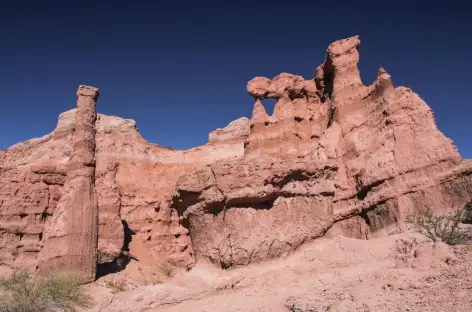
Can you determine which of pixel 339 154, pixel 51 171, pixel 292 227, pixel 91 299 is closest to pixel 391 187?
pixel 339 154

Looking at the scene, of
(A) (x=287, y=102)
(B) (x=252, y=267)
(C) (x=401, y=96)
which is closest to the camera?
(B) (x=252, y=267)

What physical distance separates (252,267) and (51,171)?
13.6m

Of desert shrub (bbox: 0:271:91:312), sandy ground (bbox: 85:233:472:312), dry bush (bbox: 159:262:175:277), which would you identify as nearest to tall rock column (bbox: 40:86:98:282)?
desert shrub (bbox: 0:271:91:312)

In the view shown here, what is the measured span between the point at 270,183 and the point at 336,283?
434cm

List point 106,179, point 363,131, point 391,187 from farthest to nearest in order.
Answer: point 106,179
point 363,131
point 391,187

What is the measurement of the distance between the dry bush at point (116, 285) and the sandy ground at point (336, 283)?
4700mm

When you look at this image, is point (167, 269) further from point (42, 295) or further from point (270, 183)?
point (270, 183)

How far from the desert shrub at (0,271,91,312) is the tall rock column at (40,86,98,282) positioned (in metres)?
1.43

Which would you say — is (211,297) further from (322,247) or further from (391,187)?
(391,187)

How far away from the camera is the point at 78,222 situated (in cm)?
1645

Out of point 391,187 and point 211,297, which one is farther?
point 391,187

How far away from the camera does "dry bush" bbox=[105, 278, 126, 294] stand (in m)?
15.6

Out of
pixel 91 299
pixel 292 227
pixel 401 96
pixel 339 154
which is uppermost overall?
pixel 401 96

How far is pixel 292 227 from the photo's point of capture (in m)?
11.7
